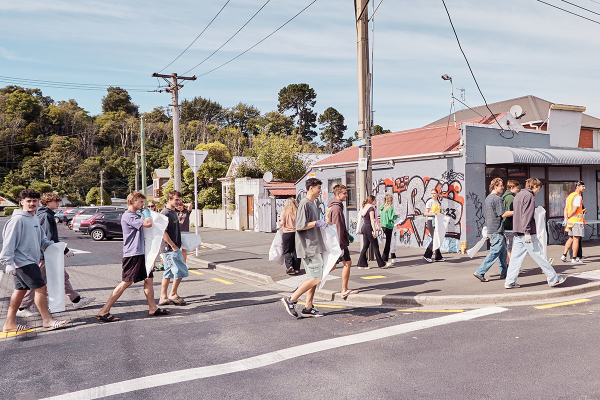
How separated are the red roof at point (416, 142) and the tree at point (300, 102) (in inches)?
2301

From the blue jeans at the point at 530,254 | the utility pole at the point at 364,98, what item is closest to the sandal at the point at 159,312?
the blue jeans at the point at 530,254

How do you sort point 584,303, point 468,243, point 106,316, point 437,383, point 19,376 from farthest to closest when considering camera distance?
1. point 468,243
2. point 584,303
3. point 106,316
4. point 19,376
5. point 437,383

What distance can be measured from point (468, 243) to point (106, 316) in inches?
389

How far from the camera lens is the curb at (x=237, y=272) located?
10.2 m

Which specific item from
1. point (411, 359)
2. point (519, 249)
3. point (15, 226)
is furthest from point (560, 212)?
point (15, 226)

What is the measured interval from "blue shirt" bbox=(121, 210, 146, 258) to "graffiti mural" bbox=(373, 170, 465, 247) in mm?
8007

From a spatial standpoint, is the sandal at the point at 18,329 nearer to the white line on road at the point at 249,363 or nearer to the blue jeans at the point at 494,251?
the white line on road at the point at 249,363

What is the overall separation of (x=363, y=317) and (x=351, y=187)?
36.7ft

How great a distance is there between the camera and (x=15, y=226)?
242 inches

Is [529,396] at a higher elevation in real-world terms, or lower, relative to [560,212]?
lower

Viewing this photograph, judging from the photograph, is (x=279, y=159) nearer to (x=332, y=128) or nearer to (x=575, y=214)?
(x=575, y=214)

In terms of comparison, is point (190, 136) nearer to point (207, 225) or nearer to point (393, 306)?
point (207, 225)

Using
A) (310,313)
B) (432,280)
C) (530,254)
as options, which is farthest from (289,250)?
(530,254)

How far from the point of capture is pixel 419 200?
573 inches
